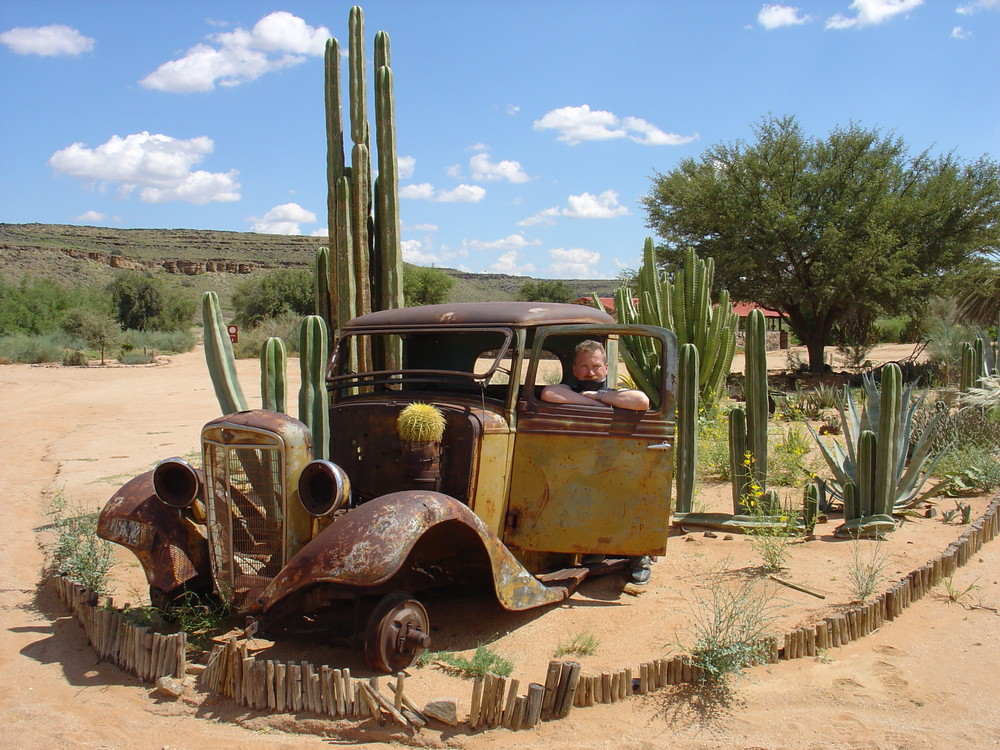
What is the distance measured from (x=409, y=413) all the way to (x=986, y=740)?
287 cm

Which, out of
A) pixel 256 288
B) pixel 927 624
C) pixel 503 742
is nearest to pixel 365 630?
pixel 503 742

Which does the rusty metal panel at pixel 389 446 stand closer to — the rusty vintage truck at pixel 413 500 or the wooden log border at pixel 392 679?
the rusty vintage truck at pixel 413 500

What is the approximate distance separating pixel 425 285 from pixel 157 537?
39637 mm

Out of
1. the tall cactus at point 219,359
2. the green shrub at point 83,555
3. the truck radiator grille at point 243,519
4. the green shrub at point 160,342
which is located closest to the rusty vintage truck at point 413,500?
the truck radiator grille at point 243,519

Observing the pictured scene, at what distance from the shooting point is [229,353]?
21.3 feet

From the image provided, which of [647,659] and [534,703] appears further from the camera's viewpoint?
[647,659]

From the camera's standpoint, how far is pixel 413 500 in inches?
151

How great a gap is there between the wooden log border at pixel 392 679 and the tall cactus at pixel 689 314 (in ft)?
18.7

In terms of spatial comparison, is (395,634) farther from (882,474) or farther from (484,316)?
(882,474)

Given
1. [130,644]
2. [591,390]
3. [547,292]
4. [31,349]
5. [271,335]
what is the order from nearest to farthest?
1. [130,644]
2. [591,390]
3. [31,349]
4. [271,335]
5. [547,292]

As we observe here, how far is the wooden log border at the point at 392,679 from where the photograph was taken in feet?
11.2

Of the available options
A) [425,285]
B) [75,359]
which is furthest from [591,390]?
[425,285]

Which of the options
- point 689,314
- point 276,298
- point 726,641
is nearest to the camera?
point 726,641

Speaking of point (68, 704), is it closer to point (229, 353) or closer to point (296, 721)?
point (296, 721)
